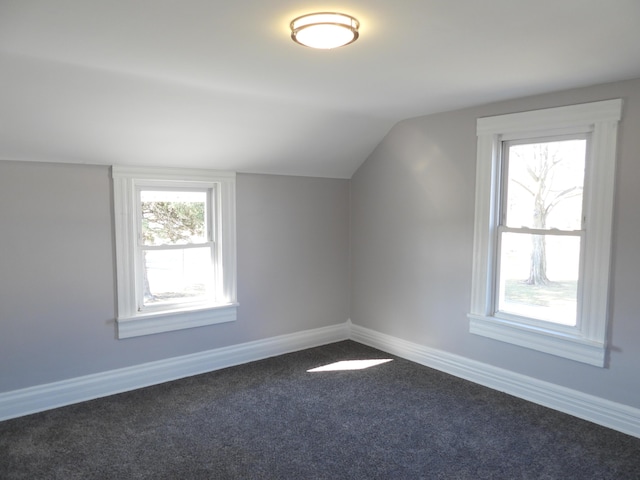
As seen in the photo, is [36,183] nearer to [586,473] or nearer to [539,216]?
[539,216]

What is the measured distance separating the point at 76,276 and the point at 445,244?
2927mm

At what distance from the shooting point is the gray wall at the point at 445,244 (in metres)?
2.94

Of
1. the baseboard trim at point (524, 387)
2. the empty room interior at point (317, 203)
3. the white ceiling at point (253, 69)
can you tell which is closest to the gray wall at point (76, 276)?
the empty room interior at point (317, 203)

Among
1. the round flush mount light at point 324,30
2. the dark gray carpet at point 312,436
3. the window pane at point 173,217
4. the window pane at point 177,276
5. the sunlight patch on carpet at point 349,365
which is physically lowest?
the dark gray carpet at point 312,436

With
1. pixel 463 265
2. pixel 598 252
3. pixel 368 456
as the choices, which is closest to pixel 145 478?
pixel 368 456

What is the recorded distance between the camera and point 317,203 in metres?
4.69

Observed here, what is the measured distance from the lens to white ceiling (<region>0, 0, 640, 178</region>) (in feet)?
6.21

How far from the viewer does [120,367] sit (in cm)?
360

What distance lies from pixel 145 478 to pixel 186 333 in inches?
60.1

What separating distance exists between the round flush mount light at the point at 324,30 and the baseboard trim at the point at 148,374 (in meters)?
2.82

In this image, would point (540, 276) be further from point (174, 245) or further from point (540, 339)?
point (174, 245)

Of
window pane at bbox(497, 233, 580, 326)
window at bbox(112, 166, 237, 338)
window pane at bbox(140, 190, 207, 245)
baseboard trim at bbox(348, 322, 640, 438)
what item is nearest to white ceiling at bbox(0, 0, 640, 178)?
window at bbox(112, 166, 237, 338)

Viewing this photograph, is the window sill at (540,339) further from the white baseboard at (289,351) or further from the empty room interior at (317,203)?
the white baseboard at (289,351)

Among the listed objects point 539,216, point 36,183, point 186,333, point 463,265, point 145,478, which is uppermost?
point 36,183
